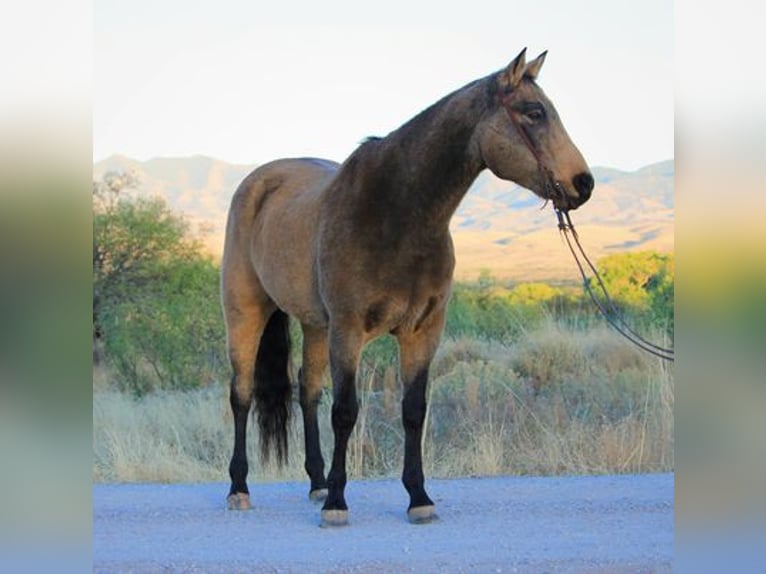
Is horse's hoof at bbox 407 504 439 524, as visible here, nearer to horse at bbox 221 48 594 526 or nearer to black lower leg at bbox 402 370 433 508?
horse at bbox 221 48 594 526

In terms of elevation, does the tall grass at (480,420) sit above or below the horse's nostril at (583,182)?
below

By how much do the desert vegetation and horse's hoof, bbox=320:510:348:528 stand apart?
7.98ft

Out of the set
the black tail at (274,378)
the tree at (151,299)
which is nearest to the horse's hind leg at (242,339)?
the black tail at (274,378)

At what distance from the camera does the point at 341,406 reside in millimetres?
6625

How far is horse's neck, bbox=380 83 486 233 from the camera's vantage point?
628 cm

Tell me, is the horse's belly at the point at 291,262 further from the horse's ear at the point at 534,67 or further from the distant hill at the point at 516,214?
the distant hill at the point at 516,214

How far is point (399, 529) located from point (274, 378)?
1931mm

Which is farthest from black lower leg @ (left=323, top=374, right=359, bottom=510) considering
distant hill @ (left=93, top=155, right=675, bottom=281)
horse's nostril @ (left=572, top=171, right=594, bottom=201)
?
distant hill @ (left=93, top=155, right=675, bottom=281)

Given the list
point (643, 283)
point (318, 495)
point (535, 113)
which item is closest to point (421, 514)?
point (318, 495)

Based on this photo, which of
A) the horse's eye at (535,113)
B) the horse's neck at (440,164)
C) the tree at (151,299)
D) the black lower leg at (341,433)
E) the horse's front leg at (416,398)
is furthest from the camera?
the tree at (151,299)

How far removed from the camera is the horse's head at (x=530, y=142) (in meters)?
5.86

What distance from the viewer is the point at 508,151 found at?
19.9 ft

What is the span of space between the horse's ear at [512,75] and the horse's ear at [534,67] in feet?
0.20

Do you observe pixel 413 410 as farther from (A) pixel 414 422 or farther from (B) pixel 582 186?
(B) pixel 582 186
